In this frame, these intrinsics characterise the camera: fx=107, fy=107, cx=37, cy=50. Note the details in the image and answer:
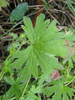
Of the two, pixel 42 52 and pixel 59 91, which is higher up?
pixel 42 52

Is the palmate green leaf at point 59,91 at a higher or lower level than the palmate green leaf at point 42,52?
lower

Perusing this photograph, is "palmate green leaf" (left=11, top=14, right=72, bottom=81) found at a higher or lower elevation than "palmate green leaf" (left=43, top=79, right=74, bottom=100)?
higher

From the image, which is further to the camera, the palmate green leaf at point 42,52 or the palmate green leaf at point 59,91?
the palmate green leaf at point 59,91

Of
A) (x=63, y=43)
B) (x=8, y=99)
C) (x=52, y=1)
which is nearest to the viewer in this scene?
(x=63, y=43)

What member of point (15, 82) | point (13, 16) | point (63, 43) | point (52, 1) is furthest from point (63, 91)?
point (52, 1)

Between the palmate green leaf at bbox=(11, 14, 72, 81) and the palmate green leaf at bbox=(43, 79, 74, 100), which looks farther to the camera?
the palmate green leaf at bbox=(43, 79, 74, 100)

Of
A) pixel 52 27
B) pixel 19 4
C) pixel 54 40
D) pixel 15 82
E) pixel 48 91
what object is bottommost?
pixel 48 91

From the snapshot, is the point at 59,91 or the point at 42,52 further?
the point at 59,91

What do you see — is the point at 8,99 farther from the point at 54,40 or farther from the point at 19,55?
the point at 54,40
